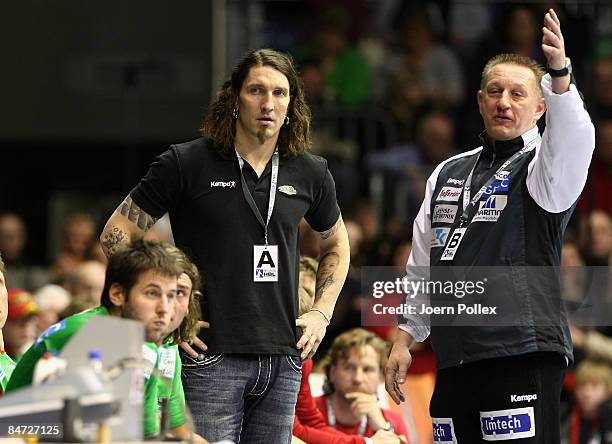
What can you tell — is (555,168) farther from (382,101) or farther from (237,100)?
(382,101)

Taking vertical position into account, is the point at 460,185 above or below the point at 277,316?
above

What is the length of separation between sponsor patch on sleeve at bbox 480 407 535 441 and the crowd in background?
4.17 metres

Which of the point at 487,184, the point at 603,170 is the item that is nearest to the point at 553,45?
the point at 487,184

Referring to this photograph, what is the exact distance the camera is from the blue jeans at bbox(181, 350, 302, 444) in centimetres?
554

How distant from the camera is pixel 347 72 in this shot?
1196cm

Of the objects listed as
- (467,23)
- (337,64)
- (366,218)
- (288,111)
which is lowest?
(288,111)

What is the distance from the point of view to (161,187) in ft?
18.5

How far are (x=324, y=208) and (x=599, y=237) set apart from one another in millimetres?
4699

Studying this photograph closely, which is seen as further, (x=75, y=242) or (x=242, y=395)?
(x=75, y=242)

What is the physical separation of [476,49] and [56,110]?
3.41 metres

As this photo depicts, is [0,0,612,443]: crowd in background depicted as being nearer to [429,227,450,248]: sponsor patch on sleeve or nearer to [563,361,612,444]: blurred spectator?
[563,361,612,444]: blurred spectator

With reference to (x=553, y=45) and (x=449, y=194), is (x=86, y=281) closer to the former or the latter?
(x=449, y=194)

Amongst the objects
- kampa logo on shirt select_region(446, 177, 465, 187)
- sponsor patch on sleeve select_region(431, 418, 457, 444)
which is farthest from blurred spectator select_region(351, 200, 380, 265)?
sponsor patch on sleeve select_region(431, 418, 457, 444)

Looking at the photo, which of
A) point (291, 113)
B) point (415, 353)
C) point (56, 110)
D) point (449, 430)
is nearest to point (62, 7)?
point (56, 110)
